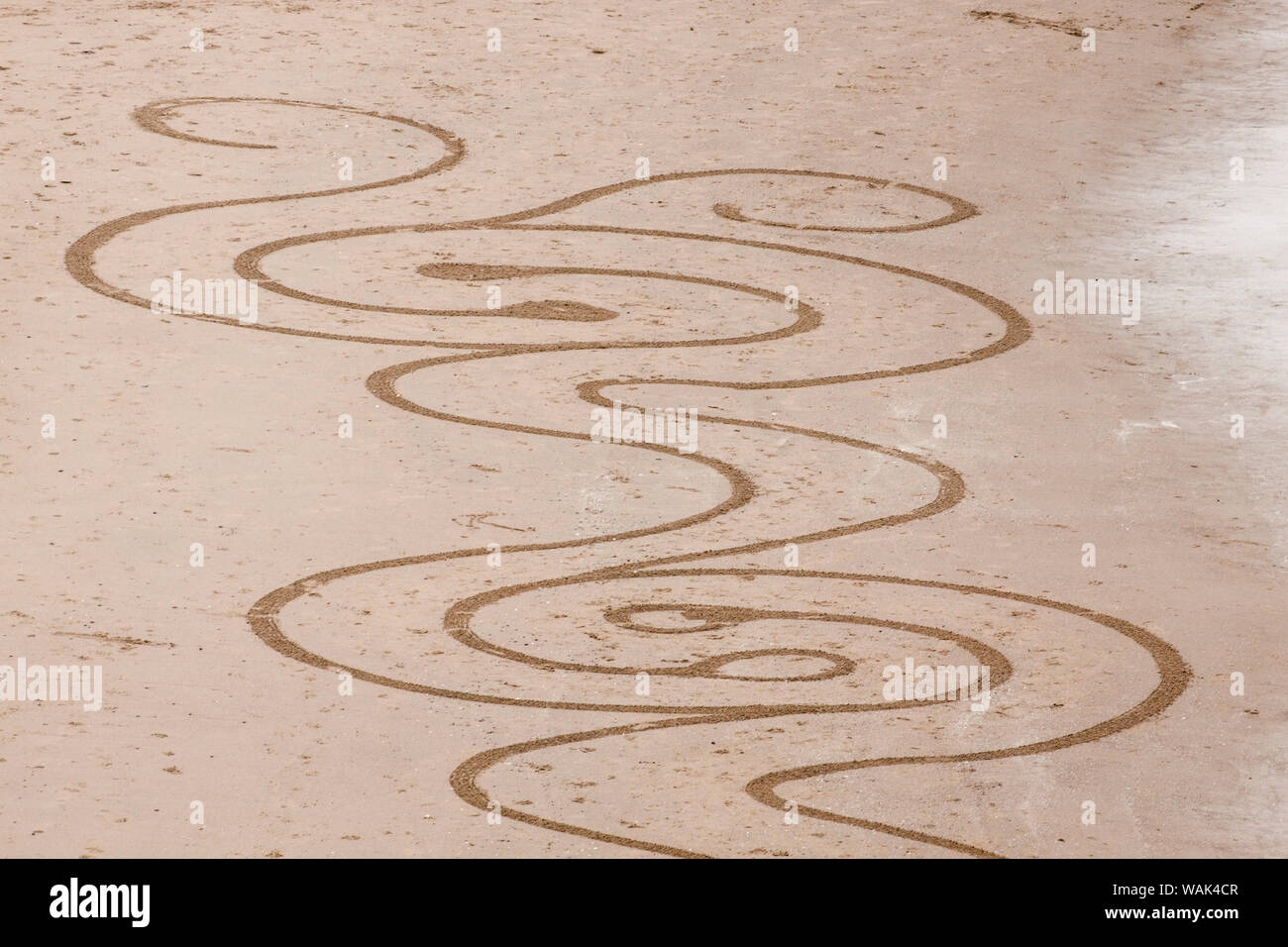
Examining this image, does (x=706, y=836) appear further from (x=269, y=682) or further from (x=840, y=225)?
(x=840, y=225)

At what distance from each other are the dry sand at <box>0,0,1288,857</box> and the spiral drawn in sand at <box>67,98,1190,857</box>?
2cm

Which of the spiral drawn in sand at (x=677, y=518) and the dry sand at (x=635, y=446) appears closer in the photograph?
the dry sand at (x=635, y=446)

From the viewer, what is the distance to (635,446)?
634 centimetres

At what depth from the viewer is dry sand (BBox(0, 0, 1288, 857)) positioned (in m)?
4.64

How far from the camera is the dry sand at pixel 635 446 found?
4.64 metres

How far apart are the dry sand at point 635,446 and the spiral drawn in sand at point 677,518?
0.06 ft

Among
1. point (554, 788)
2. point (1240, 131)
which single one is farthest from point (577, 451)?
point (1240, 131)

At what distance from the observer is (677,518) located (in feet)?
19.4

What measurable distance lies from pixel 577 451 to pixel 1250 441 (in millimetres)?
2110

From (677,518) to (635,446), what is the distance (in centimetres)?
47

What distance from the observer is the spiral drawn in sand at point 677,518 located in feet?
16.1

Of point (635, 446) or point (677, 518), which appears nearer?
point (677, 518)

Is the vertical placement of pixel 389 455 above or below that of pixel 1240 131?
below

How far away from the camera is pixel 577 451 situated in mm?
6270
